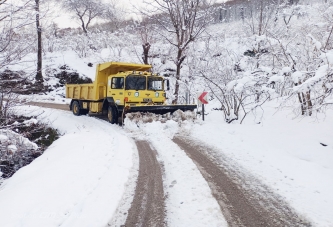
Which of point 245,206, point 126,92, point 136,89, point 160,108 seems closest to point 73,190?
point 245,206

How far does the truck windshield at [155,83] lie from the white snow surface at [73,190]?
17.6 feet

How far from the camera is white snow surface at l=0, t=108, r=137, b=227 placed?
3.59 meters

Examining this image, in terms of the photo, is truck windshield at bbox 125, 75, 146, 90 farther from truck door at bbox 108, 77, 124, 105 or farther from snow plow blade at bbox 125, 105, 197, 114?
snow plow blade at bbox 125, 105, 197, 114

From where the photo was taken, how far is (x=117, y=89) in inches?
482

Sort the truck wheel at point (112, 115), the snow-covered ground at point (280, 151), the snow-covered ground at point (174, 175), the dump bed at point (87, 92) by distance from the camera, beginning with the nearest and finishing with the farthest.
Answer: the snow-covered ground at point (174, 175) → the snow-covered ground at point (280, 151) → the truck wheel at point (112, 115) → the dump bed at point (87, 92)

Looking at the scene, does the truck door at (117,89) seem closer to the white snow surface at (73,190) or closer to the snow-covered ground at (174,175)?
the snow-covered ground at (174,175)

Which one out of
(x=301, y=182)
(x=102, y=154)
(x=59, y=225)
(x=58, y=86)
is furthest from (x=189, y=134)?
(x=58, y=86)

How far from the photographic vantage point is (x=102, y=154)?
6883mm

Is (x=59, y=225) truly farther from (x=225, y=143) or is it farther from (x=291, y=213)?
(x=225, y=143)

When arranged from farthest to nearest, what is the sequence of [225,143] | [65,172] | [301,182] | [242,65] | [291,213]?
[242,65]
[225,143]
[65,172]
[301,182]
[291,213]

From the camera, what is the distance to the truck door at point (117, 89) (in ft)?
39.3

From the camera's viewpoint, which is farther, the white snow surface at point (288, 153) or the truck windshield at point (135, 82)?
the truck windshield at point (135, 82)

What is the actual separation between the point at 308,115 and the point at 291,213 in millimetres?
6202

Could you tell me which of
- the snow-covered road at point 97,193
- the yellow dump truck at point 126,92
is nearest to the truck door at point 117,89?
the yellow dump truck at point 126,92
